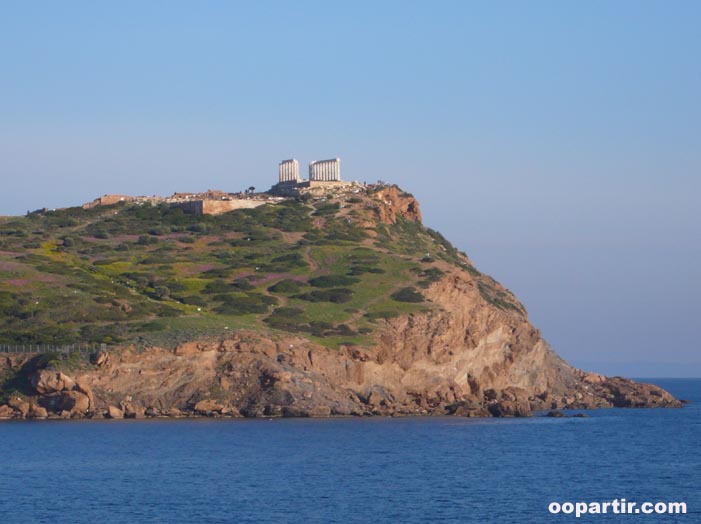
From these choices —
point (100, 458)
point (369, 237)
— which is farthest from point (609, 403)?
point (100, 458)

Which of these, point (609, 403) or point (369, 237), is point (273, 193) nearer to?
point (369, 237)

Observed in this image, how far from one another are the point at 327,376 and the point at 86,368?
18.2 meters

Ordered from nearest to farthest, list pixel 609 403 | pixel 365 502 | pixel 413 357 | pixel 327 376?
pixel 365 502 < pixel 327 376 < pixel 413 357 < pixel 609 403

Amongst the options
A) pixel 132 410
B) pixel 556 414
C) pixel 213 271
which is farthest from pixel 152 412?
pixel 556 414

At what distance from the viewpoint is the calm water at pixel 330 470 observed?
49.6 metres

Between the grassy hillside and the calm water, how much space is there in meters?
13.0

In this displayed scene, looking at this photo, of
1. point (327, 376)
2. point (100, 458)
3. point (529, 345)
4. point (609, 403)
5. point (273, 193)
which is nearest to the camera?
point (100, 458)

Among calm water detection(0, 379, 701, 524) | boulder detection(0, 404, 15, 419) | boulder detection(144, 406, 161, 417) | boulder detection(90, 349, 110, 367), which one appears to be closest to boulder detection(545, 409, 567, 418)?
calm water detection(0, 379, 701, 524)

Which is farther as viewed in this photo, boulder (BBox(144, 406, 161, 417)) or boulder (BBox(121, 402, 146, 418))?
boulder (BBox(144, 406, 161, 417))

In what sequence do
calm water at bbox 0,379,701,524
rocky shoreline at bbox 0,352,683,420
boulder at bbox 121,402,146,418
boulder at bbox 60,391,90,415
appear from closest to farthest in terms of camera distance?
calm water at bbox 0,379,701,524, boulder at bbox 60,391,90,415, rocky shoreline at bbox 0,352,683,420, boulder at bbox 121,402,146,418

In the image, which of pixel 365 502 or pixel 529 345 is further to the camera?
pixel 529 345

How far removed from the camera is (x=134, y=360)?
88375 mm

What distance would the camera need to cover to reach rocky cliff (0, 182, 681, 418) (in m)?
87.5

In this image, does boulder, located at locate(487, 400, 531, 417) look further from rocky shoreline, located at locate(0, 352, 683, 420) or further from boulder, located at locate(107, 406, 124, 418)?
boulder, located at locate(107, 406, 124, 418)
